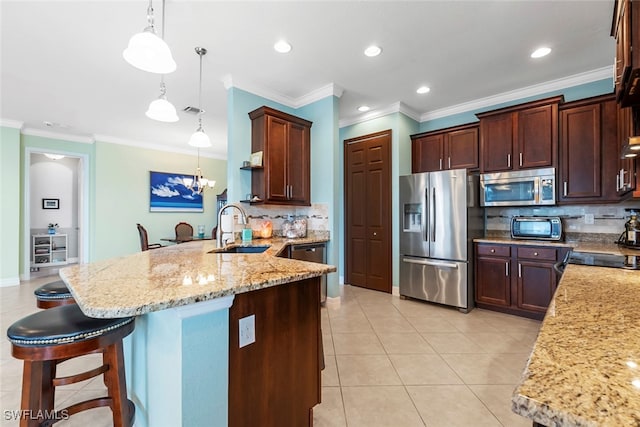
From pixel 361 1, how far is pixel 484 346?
3.10 m

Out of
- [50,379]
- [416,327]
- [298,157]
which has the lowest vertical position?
[416,327]

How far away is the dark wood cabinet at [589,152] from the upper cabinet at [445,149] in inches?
37.3

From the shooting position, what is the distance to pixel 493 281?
344 cm

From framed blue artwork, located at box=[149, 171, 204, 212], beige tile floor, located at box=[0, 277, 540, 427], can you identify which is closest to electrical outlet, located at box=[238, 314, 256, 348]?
beige tile floor, located at box=[0, 277, 540, 427]

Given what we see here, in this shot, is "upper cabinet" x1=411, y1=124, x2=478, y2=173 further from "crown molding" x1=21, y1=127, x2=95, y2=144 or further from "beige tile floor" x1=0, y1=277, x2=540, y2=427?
"crown molding" x1=21, y1=127, x2=95, y2=144

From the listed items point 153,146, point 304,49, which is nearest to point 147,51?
point 304,49

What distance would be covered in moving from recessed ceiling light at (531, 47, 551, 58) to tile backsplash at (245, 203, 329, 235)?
2735mm

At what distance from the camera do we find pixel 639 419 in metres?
0.43

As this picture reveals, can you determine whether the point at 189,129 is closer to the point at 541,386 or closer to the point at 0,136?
the point at 0,136

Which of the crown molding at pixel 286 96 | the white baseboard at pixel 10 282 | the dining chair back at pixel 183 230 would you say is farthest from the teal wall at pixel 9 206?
the crown molding at pixel 286 96

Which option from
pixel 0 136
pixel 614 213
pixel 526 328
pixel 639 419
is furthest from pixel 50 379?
pixel 0 136

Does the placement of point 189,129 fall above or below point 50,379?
above

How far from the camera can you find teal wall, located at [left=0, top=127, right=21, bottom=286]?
15.6 ft

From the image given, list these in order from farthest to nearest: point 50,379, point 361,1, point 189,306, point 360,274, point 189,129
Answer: point 189,129
point 360,274
point 361,1
point 50,379
point 189,306
